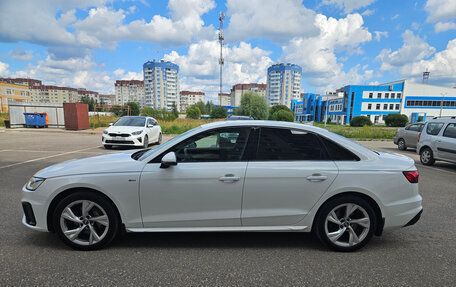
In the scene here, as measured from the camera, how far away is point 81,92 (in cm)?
15088

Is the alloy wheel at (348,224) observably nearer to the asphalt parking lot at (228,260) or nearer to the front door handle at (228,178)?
the asphalt parking lot at (228,260)

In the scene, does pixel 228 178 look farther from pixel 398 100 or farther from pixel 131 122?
pixel 398 100

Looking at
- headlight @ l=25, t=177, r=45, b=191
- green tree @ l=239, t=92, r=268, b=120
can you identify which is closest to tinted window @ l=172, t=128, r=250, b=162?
headlight @ l=25, t=177, r=45, b=191

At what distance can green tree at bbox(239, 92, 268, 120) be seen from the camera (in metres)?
58.3

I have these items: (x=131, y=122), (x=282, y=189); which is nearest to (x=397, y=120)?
(x=131, y=122)

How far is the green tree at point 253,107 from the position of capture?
5826 cm

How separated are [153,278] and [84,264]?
0.79m

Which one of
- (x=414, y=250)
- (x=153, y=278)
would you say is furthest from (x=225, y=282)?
(x=414, y=250)

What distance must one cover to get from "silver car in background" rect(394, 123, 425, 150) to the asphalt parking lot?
1081 centimetres

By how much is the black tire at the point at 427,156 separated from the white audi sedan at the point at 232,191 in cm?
752

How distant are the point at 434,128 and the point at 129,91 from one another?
15889 centimetres

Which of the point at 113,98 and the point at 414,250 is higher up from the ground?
the point at 113,98

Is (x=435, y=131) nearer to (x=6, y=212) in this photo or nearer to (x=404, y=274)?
(x=404, y=274)

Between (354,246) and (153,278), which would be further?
(354,246)
